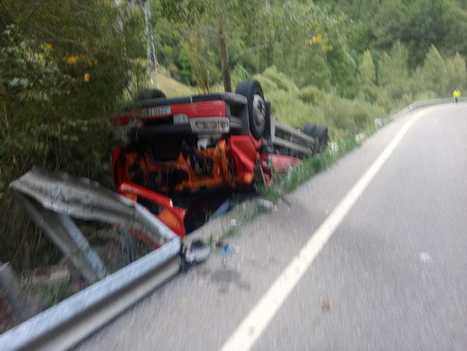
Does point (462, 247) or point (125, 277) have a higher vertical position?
point (125, 277)

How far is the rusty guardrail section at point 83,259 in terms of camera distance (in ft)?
10.1

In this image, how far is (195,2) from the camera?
8.82 metres

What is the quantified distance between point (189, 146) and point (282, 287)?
282cm

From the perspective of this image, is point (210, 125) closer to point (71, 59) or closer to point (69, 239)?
point (71, 59)

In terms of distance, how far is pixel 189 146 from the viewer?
21.7 ft

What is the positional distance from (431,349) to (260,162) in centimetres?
395

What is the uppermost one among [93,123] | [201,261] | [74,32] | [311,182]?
[74,32]

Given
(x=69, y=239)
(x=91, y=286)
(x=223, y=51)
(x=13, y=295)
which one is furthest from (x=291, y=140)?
(x=13, y=295)

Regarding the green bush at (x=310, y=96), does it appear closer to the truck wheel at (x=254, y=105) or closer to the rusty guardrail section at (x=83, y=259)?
the truck wheel at (x=254, y=105)

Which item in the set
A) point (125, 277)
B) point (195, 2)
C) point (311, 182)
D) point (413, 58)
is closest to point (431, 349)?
point (125, 277)

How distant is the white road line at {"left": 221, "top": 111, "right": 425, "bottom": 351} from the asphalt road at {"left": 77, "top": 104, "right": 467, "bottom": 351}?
0.04 metres

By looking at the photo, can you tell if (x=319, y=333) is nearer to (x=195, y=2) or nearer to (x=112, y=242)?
(x=112, y=242)

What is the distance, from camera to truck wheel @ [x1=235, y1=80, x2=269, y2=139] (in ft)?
22.9

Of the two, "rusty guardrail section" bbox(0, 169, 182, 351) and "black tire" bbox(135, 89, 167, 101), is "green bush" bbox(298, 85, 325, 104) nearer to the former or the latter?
"black tire" bbox(135, 89, 167, 101)
